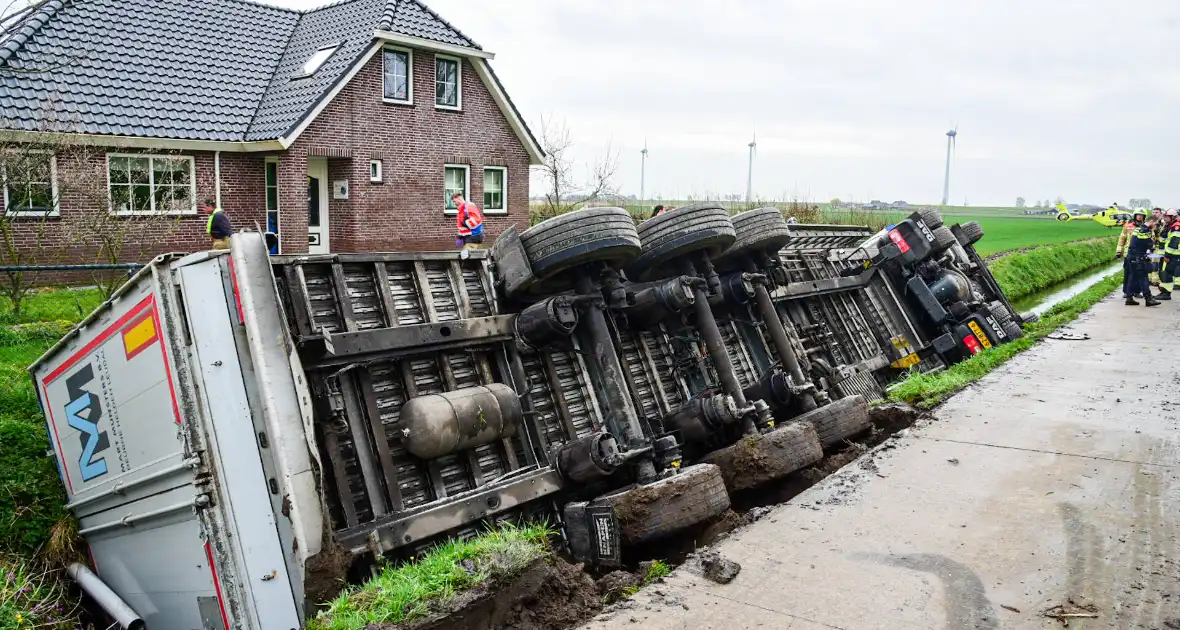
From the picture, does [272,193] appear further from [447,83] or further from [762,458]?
[762,458]

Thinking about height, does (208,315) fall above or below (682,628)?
above

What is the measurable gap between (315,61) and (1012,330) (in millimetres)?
14444

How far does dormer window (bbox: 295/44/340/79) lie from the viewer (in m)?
18.9

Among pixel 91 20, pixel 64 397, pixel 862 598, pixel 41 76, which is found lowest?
pixel 862 598

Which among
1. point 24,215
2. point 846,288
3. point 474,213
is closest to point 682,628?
point 846,288

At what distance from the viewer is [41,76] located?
15.6m

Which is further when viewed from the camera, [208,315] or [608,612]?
[208,315]

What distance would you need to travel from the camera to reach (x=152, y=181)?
15281mm

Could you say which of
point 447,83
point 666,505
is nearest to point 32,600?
point 666,505

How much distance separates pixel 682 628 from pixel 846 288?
7.10 meters

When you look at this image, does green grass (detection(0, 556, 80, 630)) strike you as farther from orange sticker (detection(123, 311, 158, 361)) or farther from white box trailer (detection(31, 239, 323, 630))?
orange sticker (detection(123, 311, 158, 361))

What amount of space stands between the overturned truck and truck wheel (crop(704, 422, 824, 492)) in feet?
0.05

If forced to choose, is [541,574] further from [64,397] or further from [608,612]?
[64,397]

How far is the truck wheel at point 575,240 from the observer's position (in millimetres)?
6102
